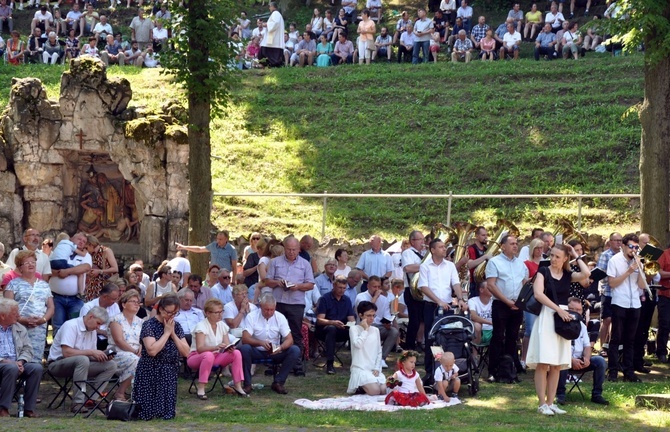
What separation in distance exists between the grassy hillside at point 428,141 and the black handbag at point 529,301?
964cm

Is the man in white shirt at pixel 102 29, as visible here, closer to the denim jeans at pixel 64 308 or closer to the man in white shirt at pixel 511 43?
the man in white shirt at pixel 511 43

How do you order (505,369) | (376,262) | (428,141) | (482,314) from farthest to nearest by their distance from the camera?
(428,141) → (376,262) → (482,314) → (505,369)

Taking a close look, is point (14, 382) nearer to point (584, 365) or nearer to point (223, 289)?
point (223, 289)

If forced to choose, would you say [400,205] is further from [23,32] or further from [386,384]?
[23,32]

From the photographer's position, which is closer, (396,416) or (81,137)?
(396,416)

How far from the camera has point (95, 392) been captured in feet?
39.9

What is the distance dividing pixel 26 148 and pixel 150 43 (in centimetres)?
1162

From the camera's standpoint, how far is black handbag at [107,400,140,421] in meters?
11.5

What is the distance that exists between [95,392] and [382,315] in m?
4.61

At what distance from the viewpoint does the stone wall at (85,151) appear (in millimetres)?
20391

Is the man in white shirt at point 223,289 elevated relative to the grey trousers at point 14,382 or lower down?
elevated

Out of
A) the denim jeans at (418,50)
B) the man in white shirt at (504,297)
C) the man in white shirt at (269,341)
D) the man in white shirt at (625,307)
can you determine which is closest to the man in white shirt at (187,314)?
the man in white shirt at (269,341)

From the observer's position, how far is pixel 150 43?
31.9 meters

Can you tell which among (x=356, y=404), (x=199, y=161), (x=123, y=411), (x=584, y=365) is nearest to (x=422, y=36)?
(x=199, y=161)
